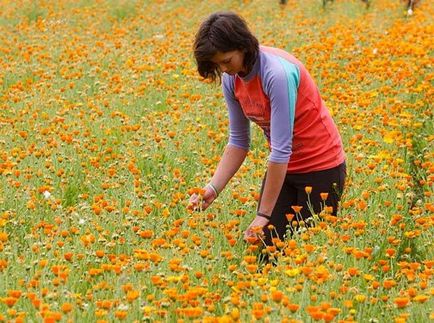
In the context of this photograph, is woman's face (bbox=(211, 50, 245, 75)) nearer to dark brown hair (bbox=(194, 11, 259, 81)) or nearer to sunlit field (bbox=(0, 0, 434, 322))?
dark brown hair (bbox=(194, 11, 259, 81))

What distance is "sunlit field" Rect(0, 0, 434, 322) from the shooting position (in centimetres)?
330

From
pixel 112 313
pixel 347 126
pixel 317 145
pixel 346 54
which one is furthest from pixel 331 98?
pixel 112 313

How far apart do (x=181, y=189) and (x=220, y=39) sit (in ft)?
6.09

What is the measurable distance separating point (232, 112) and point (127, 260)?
122cm

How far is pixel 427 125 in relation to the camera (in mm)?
6801

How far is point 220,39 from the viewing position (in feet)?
12.4

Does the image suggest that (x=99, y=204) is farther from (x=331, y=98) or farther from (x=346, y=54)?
(x=346, y=54)

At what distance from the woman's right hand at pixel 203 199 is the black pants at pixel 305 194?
294 millimetres

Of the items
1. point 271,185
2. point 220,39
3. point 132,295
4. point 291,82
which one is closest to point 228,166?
point 271,185

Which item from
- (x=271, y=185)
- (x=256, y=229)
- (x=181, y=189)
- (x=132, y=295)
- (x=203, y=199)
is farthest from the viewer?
(x=181, y=189)

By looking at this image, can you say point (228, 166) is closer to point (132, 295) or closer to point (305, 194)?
point (305, 194)

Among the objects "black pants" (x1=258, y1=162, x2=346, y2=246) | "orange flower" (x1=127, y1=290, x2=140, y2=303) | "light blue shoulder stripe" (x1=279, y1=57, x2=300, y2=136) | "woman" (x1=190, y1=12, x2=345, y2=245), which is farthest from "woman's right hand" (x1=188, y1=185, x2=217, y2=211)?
"orange flower" (x1=127, y1=290, x2=140, y2=303)

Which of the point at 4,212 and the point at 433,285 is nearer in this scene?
the point at 433,285

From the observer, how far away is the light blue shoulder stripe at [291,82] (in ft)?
13.1
